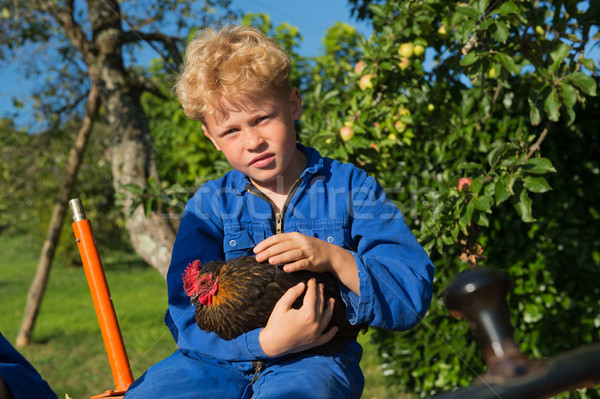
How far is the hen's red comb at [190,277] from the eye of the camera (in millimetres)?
1649

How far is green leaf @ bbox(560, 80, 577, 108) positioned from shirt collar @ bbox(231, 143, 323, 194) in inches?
51.2

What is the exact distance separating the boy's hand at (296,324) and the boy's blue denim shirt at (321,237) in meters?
0.06

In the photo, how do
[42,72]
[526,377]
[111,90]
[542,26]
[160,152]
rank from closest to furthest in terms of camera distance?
1. [526,377]
2. [542,26]
3. [111,90]
4. [42,72]
5. [160,152]

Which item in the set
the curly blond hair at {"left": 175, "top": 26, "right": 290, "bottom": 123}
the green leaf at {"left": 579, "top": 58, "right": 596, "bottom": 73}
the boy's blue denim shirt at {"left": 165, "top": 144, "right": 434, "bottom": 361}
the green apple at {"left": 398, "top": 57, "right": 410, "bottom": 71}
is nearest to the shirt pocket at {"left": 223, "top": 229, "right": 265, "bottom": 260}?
the boy's blue denim shirt at {"left": 165, "top": 144, "right": 434, "bottom": 361}

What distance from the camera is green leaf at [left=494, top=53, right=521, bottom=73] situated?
2467mm

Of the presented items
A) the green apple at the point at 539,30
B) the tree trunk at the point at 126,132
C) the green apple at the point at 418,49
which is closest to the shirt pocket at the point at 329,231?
Result: the green apple at the point at 418,49

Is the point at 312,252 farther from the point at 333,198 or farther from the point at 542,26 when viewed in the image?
the point at 542,26

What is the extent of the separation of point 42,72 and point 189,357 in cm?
540

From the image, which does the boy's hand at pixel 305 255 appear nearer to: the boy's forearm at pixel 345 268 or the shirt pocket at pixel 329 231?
the boy's forearm at pixel 345 268

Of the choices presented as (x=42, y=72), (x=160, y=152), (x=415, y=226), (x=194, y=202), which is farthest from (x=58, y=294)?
(x=194, y=202)

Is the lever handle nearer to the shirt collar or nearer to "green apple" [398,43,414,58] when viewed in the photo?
the shirt collar

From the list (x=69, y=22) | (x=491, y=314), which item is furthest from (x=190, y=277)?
(x=69, y=22)

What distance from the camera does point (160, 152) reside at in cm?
976

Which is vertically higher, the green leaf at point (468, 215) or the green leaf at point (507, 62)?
the green leaf at point (507, 62)
